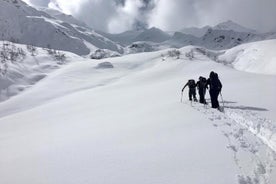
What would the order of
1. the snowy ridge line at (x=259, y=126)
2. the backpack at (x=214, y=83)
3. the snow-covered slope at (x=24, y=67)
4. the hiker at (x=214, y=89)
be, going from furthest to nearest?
the snow-covered slope at (x=24, y=67) < the backpack at (x=214, y=83) < the hiker at (x=214, y=89) < the snowy ridge line at (x=259, y=126)

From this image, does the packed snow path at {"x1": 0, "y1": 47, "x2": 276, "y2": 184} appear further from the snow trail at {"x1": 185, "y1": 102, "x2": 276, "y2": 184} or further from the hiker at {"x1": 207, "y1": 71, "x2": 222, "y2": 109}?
the hiker at {"x1": 207, "y1": 71, "x2": 222, "y2": 109}

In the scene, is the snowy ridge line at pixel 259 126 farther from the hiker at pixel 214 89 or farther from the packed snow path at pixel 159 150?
the hiker at pixel 214 89

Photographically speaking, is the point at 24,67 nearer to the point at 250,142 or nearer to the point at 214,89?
the point at 214,89

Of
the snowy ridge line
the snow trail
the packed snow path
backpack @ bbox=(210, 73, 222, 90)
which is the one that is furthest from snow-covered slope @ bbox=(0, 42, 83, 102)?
the snow trail

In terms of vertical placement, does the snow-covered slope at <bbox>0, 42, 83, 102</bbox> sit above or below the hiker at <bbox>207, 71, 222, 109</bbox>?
above

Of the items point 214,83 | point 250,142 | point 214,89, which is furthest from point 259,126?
point 214,83

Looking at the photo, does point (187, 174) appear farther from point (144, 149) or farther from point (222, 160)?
point (144, 149)

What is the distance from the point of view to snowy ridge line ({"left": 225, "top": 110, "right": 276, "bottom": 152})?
925 centimetres

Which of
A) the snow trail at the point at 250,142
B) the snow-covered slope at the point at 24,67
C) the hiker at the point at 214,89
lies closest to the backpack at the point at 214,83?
the hiker at the point at 214,89

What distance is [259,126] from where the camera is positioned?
10945 mm

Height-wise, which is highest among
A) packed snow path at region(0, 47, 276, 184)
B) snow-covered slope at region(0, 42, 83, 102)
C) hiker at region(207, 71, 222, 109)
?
snow-covered slope at region(0, 42, 83, 102)

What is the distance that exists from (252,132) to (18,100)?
31.6 meters

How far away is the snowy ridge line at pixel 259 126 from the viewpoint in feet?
30.3

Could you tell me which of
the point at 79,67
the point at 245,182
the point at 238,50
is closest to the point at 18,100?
the point at 79,67
